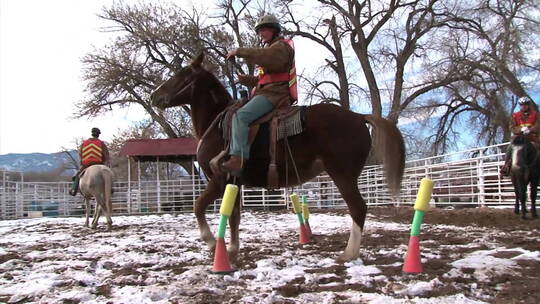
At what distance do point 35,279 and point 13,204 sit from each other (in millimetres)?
16975

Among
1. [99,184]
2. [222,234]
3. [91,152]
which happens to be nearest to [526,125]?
[222,234]

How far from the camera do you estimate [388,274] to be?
3.57 metres

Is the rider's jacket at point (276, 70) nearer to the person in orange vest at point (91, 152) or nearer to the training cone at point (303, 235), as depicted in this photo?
the training cone at point (303, 235)

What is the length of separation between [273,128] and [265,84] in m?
0.55

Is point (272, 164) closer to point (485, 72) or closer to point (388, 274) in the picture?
point (388, 274)


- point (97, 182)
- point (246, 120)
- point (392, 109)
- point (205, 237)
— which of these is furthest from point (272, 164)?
point (392, 109)

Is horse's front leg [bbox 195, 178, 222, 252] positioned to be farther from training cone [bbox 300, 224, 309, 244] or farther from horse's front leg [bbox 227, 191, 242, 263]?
training cone [bbox 300, 224, 309, 244]

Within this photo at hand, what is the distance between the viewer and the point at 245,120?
4395mm

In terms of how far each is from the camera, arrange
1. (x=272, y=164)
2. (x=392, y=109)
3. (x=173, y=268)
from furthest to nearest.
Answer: (x=392, y=109) → (x=272, y=164) → (x=173, y=268)

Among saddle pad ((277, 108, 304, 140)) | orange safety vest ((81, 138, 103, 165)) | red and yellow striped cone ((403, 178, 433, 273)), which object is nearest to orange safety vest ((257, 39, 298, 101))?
saddle pad ((277, 108, 304, 140))

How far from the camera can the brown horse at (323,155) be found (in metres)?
4.45

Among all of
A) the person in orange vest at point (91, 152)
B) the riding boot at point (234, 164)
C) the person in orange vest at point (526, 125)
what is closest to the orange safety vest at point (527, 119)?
the person in orange vest at point (526, 125)

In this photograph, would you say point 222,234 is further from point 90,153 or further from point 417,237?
point 90,153

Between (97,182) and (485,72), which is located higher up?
(485,72)
